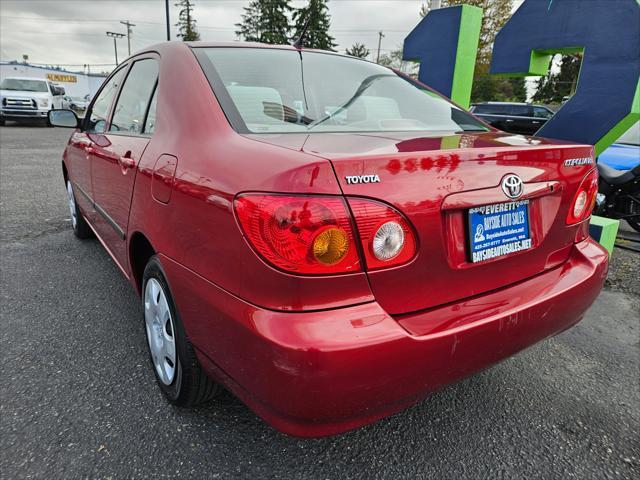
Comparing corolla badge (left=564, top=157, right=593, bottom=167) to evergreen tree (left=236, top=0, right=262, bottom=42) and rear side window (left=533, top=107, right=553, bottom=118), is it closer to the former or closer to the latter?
rear side window (left=533, top=107, right=553, bottom=118)

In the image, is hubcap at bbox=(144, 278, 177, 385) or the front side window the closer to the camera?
hubcap at bbox=(144, 278, 177, 385)

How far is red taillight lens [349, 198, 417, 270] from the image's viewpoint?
4.15ft

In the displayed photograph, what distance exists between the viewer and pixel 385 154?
134cm

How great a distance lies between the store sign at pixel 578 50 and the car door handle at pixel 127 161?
405 centimetres

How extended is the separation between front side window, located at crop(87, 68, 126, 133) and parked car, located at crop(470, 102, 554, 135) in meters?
13.9

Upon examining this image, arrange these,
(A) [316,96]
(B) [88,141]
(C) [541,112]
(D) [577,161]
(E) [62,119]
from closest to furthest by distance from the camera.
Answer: (D) [577,161] < (A) [316,96] < (B) [88,141] < (E) [62,119] < (C) [541,112]

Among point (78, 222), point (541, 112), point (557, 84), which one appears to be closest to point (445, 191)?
point (78, 222)

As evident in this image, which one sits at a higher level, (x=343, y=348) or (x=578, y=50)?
(x=578, y=50)

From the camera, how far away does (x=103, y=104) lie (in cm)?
330

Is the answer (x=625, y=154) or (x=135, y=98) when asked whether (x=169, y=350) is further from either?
(x=625, y=154)

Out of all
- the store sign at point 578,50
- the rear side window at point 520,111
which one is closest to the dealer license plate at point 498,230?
the store sign at point 578,50

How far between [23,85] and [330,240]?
21.9 meters

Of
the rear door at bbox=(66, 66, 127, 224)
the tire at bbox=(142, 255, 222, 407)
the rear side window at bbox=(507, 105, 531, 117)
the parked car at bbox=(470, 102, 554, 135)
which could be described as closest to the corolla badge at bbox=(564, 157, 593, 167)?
the tire at bbox=(142, 255, 222, 407)

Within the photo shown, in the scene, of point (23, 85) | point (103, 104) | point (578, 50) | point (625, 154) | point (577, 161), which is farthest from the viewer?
point (23, 85)
